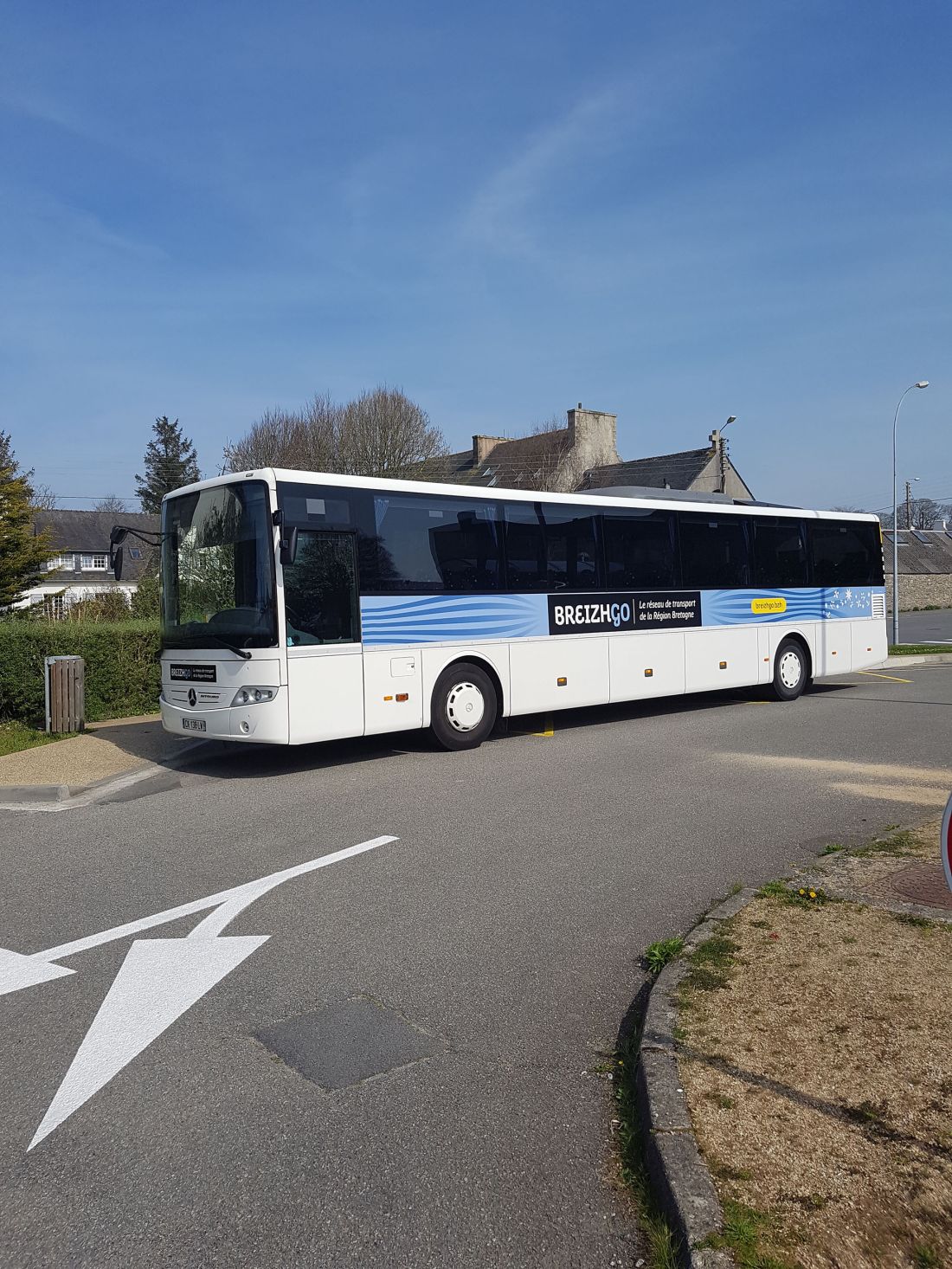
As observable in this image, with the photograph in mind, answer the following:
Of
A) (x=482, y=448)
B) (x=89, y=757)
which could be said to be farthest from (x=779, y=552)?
(x=482, y=448)

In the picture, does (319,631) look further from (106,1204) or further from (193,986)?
(106,1204)

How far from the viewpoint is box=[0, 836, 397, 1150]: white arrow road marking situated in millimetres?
4008

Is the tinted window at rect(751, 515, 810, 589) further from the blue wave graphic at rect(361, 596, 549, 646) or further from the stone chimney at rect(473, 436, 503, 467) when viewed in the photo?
the stone chimney at rect(473, 436, 503, 467)

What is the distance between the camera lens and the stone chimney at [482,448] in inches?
2149

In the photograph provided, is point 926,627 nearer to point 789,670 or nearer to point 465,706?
point 789,670

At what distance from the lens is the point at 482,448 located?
5484 cm

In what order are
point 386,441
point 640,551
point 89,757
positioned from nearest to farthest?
point 89,757 < point 640,551 < point 386,441

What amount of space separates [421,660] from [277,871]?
4920mm

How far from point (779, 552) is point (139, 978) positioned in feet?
44.3

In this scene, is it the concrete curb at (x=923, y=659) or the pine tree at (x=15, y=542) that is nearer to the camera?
the pine tree at (x=15, y=542)

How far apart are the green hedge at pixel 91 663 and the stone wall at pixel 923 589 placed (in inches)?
2559

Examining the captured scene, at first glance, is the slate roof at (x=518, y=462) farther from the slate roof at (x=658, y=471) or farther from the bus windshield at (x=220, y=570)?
the bus windshield at (x=220, y=570)

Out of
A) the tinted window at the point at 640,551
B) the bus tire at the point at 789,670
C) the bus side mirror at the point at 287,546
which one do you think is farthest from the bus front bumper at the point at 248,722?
the bus tire at the point at 789,670

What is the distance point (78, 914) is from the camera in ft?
19.7
